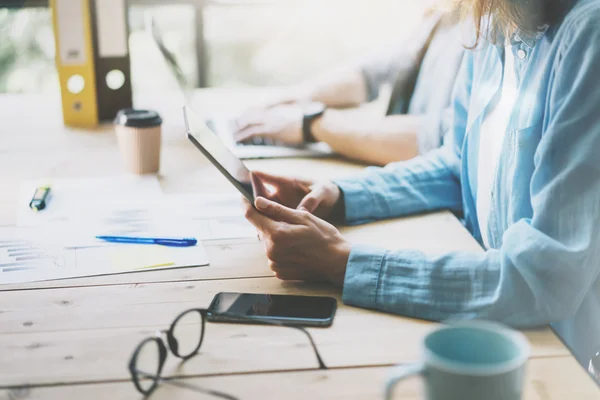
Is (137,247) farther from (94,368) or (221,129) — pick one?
(221,129)

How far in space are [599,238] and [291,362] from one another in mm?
396

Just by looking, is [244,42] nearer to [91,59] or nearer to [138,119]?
[91,59]

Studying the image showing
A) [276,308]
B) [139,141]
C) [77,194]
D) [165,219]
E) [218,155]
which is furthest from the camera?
[139,141]

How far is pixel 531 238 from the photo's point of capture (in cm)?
86

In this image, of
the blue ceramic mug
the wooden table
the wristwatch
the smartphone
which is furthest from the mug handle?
the wristwatch

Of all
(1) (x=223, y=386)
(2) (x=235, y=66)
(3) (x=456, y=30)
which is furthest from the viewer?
(2) (x=235, y=66)

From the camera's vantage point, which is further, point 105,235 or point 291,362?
point 105,235

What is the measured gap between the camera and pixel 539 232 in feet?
2.85

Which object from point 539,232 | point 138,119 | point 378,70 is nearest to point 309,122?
point 378,70

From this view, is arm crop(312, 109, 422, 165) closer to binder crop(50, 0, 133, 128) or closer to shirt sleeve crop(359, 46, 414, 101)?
shirt sleeve crop(359, 46, 414, 101)

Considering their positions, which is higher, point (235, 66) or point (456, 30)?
point (456, 30)

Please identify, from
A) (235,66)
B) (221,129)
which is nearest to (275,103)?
(221,129)

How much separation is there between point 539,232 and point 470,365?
32cm

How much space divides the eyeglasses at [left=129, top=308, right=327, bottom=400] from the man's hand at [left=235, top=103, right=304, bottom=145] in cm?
87
